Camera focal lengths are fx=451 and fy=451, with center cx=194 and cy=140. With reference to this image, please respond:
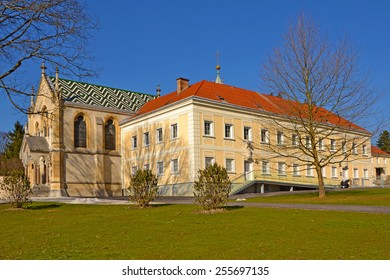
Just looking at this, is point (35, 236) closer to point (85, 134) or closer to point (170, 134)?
point (170, 134)

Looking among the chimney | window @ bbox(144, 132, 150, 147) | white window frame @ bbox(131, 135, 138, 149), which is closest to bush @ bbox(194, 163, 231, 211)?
the chimney

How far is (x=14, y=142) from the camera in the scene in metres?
76.4

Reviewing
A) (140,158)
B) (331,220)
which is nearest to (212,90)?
(140,158)

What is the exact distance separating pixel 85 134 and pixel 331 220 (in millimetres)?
37972

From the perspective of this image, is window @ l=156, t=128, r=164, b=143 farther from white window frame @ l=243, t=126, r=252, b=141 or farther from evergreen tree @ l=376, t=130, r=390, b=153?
evergreen tree @ l=376, t=130, r=390, b=153

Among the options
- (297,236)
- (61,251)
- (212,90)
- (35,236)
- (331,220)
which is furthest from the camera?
(212,90)

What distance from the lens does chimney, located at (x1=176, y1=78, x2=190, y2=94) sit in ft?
149

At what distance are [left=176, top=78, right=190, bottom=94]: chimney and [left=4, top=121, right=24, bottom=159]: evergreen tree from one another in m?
39.6

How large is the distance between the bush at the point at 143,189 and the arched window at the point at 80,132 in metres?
26.8

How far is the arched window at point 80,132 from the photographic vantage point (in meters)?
48.0

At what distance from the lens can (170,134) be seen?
42.2 metres

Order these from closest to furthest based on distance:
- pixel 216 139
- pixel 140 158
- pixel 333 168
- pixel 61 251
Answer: pixel 61 251, pixel 216 139, pixel 140 158, pixel 333 168

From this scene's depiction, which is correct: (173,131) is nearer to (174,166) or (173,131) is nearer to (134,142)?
(174,166)

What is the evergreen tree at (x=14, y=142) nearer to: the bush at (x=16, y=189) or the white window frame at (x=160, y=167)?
the white window frame at (x=160, y=167)
